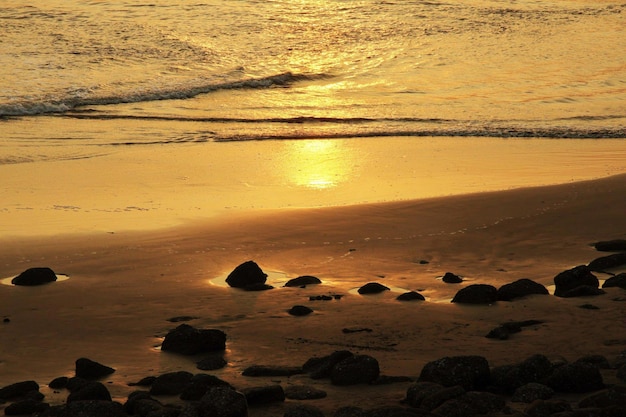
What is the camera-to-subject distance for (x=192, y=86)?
23.0 meters

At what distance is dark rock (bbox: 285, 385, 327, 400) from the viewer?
5.80 meters

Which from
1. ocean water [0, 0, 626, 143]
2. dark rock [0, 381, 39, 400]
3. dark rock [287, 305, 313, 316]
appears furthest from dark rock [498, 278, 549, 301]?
ocean water [0, 0, 626, 143]

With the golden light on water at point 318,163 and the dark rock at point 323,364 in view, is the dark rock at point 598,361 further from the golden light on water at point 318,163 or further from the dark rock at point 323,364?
the golden light on water at point 318,163

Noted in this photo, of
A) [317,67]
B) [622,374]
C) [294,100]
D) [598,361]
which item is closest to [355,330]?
[598,361]

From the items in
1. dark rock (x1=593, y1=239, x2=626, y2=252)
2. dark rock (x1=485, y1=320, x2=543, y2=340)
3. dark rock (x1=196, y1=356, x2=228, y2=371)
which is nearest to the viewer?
dark rock (x1=196, y1=356, x2=228, y2=371)

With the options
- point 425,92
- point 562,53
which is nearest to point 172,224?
point 425,92

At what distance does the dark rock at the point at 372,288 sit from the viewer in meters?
8.15

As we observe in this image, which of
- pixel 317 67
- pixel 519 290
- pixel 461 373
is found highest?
pixel 317 67

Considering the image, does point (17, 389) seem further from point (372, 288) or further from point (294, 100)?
point (294, 100)

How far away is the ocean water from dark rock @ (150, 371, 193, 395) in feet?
31.4

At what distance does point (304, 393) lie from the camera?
5.84 meters

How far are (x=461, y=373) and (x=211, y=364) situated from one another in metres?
1.62

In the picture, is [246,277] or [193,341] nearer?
[193,341]

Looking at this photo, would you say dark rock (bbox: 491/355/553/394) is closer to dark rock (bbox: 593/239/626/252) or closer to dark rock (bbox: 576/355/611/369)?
dark rock (bbox: 576/355/611/369)
